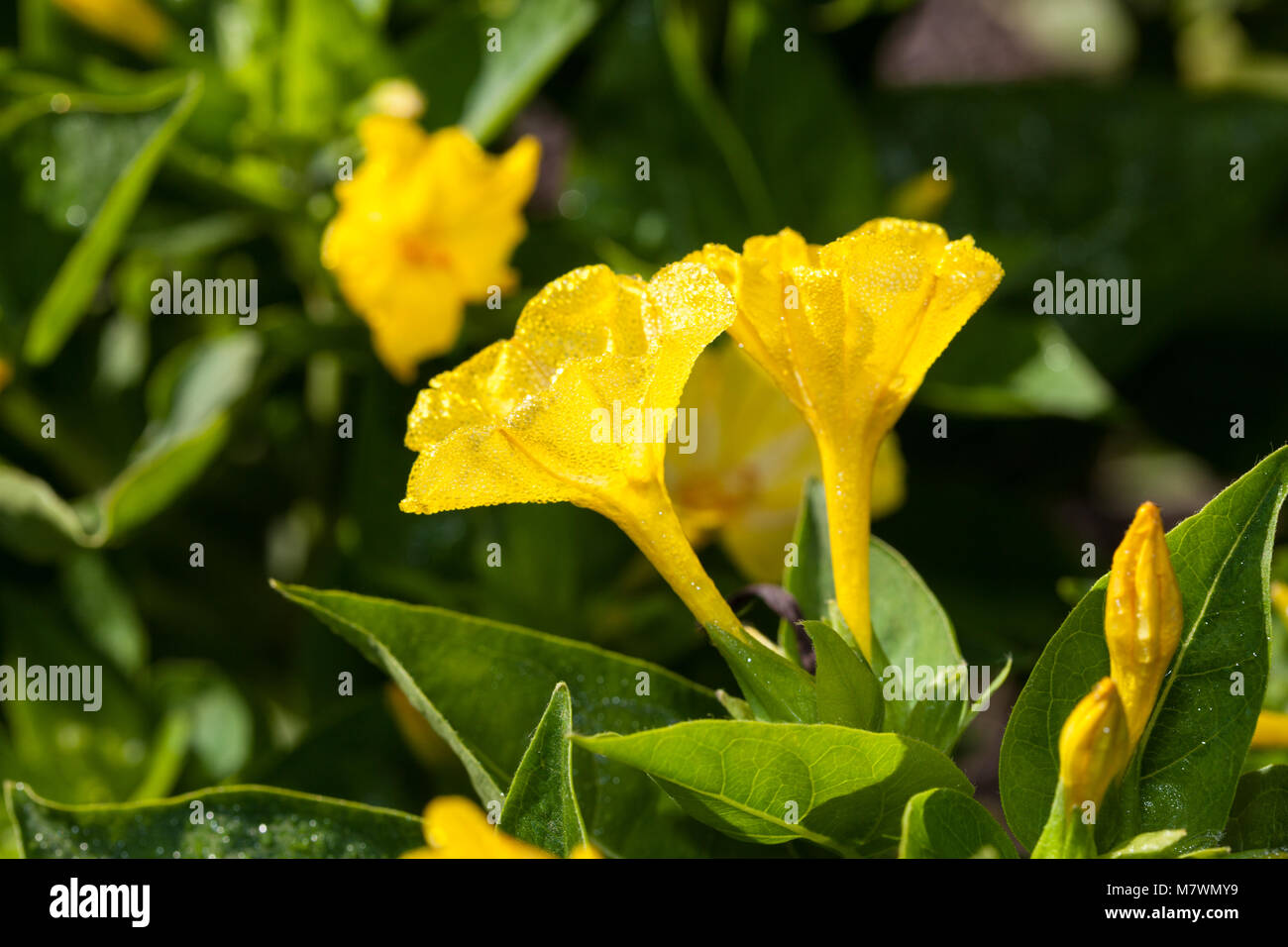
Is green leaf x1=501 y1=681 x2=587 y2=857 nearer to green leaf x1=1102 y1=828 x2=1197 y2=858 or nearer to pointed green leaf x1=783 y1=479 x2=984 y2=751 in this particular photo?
pointed green leaf x1=783 y1=479 x2=984 y2=751

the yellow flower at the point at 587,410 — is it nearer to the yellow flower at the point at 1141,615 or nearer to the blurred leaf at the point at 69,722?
the yellow flower at the point at 1141,615

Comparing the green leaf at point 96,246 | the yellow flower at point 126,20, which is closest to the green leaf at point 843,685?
the green leaf at point 96,246

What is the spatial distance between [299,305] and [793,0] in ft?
2.67

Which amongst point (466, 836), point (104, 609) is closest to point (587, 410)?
point (466, 836)

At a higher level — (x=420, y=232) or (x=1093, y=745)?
(x=420, y=232)

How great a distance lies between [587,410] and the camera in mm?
851

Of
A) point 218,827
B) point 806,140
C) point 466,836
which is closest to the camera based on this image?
point 466,836

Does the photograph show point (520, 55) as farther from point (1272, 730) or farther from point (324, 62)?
point (1272, 730)

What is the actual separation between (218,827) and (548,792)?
0.29m

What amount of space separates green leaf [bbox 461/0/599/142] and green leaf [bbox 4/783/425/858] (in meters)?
0.86

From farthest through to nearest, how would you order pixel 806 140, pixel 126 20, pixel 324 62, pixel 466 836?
1. pixel 806 140
2. pixel 126 20
3. pixel 324 62
4. pixel 466 836

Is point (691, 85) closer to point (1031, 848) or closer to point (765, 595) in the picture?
point (765, 595)

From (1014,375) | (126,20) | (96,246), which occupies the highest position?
(126,20)
